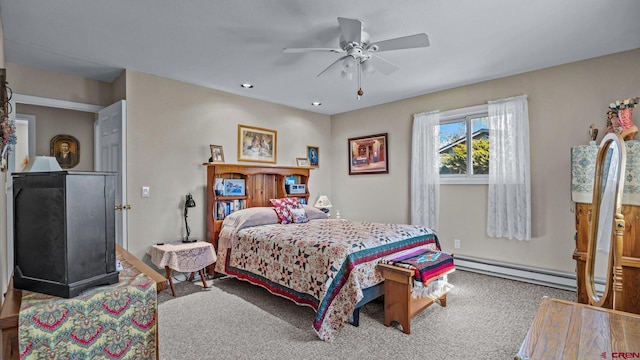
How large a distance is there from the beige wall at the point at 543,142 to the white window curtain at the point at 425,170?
0.13 m

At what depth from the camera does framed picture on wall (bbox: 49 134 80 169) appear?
4.41 metres

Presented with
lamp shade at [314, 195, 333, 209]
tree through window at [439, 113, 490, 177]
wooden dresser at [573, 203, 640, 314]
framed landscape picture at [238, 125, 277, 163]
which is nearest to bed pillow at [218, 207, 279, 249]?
framed landscape picture at [238, 125, 277, 163]

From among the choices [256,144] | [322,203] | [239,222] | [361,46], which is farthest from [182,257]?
[361,46]

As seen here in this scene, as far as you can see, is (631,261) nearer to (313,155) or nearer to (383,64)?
(383,64)

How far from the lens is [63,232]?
3.82ft

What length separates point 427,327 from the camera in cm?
258

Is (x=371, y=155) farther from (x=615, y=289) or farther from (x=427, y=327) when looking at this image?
(x=615, y=289)

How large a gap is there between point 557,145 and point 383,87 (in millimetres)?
2154

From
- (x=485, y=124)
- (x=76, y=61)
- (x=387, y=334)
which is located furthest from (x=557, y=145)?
(x=76, y=61)

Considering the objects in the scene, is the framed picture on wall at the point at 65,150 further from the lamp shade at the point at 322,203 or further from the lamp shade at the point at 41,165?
the lamp shade at the point at 322,203

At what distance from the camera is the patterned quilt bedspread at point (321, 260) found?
251 centimetres

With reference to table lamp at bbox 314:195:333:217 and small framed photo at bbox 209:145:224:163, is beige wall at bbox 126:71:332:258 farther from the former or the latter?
table lamp at bbox 314:195:333:217

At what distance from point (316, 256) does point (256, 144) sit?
2563 mm

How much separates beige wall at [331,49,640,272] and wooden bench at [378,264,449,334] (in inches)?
72.5
